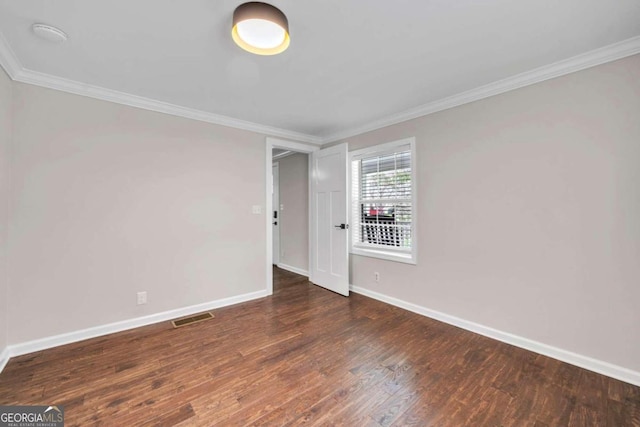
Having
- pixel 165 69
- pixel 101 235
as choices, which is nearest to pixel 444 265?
pixel 165 69

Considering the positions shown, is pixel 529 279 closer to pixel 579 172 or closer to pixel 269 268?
pixel 579 172

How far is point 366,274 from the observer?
3.70 metres

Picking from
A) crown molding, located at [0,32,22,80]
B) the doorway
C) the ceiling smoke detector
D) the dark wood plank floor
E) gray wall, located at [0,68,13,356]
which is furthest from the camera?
the doorway

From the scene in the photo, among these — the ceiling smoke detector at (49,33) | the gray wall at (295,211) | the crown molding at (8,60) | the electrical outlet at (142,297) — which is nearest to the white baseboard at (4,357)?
the electrical outlet at (142,297)

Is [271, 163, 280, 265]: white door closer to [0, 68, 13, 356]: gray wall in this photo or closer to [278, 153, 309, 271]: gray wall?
[278, 153, 309, 271]: gray wall

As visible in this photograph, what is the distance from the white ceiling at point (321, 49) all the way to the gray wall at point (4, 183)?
0.20 m

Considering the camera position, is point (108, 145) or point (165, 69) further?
point (108, 145)

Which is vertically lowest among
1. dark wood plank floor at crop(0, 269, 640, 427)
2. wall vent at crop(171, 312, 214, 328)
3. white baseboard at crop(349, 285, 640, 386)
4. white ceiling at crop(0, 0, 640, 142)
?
dark wood plank floor at crop(0, 269, 640, 427)

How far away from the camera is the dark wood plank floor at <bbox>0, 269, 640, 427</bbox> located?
1594mm

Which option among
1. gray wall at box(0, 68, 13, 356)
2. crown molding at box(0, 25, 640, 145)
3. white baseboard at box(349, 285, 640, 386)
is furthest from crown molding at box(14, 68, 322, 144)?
white baseboard at box(349, 285, 640, 386)

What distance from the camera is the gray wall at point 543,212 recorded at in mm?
1932

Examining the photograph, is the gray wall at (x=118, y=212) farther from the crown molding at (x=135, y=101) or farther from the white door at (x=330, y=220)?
the white door at (x=330, y=220)

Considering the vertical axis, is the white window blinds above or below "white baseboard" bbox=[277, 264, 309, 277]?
above

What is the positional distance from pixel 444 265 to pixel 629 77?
2027mm
